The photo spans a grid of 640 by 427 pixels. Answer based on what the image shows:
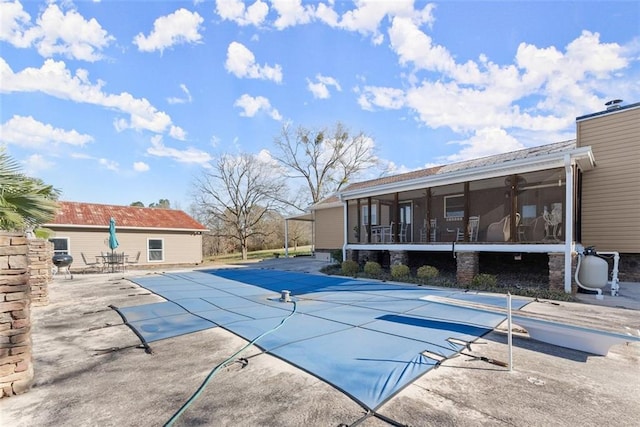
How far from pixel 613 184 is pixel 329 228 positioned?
12.5m

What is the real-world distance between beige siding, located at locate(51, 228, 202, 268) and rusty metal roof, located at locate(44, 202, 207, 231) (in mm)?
426

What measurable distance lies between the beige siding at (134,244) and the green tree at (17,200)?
41.5 feet

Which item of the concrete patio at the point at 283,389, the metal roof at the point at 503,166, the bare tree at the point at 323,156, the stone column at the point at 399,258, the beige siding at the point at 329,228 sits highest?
the bare tree at the point at 323,156

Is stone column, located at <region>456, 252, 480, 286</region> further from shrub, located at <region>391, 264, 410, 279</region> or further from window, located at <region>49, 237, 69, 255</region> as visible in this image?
window, located at <region>49, 237, 69, 255</region>

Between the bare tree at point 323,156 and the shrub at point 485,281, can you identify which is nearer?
the shrub at point 485,281

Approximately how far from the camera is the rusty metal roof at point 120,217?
1600 centimetres

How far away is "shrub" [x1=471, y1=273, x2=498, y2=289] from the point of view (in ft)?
28.0

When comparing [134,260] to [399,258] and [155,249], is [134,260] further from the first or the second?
[399,258]

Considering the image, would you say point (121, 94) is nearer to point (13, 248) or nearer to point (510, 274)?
point (13, 248)

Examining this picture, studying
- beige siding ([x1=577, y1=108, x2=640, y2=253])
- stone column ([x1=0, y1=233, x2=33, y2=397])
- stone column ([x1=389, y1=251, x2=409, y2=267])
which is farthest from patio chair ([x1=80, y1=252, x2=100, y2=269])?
beige siding ([x1=577, y1=108, x2=640, y2=253])

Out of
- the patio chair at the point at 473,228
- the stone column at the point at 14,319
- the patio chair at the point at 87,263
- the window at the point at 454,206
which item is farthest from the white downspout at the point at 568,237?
the patio chair at the point at 87,263

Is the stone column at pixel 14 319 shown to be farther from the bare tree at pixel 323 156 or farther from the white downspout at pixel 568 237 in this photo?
the bare tree at pixel 323 156

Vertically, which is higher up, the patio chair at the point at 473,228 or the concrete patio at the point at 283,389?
the patio chair at the point at 473,228

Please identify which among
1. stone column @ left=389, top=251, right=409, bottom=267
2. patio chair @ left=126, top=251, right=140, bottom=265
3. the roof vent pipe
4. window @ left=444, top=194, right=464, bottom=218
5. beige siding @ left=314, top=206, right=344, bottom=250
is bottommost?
patio chair @ left=126, top=251, right=140, bottom=265
